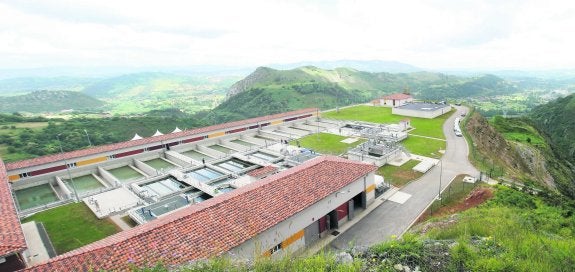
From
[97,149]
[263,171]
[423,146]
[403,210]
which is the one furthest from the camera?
[423,146]

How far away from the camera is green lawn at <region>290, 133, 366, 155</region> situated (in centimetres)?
4916

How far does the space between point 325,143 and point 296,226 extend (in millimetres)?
34768

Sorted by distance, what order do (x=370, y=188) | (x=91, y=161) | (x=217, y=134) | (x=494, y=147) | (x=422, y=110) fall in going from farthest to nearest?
(x=422, y=110) < (x=217, y=134) < (x=494, y=147) < (x=91, y=161) < (x=370, y=188)

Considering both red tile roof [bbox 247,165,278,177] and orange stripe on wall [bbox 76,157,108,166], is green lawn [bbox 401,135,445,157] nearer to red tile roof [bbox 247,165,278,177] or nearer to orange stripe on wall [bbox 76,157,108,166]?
red tile roof [bbox 247,165,278,177]

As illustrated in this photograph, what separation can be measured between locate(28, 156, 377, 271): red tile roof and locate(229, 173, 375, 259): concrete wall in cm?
62

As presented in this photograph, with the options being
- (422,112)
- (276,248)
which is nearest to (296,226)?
(276,248)

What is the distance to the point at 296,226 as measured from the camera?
20.5 meters

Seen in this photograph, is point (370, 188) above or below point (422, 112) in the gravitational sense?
below

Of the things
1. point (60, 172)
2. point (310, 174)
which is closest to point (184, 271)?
point (310, 174)

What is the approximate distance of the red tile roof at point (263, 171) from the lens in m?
32.5

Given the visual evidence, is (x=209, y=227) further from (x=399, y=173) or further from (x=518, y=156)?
(x=518, y=156)

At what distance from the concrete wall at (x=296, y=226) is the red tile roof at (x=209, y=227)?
62 centimetres

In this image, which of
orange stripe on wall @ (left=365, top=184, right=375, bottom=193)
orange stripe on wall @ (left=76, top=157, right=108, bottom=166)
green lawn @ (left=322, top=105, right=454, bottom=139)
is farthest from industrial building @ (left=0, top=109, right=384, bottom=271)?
green lawn @ (left=322, top=105, right=454, bottom=139)

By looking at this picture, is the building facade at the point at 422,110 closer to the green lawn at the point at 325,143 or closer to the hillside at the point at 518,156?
the hillside at the point at 518,156
